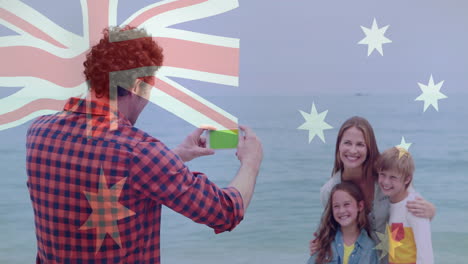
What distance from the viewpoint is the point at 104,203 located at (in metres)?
1.12

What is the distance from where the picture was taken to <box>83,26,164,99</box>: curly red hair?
115 centimetres

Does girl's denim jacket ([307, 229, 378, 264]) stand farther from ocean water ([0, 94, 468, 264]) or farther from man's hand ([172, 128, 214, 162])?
ocean water ([0, 94, 468, 264])

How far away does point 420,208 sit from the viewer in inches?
70.9

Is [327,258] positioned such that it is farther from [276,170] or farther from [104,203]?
[276,170]

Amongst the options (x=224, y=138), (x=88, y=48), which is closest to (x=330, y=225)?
(x=224, y=138)

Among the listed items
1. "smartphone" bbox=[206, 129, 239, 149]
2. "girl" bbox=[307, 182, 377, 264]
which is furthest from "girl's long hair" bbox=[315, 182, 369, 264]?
"smartphone" bbox=[206, 129, 239, 149]

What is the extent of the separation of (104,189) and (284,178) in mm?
6155

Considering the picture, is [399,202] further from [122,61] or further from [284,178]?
[284,178]

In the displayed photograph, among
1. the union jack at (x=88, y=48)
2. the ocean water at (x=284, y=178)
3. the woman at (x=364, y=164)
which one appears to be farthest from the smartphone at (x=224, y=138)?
the ocean water at (x=284, y=178)

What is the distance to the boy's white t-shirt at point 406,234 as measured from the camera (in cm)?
179

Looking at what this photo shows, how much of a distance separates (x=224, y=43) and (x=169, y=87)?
0.33 meters

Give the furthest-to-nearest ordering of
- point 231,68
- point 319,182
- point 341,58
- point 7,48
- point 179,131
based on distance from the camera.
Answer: point 179,131, point 319,182, point 341,58, point 7,48, point 231,68

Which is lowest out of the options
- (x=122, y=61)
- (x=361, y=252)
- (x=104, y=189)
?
(x=361, y=252)

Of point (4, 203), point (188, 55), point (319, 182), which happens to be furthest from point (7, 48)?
point (319, 182)
